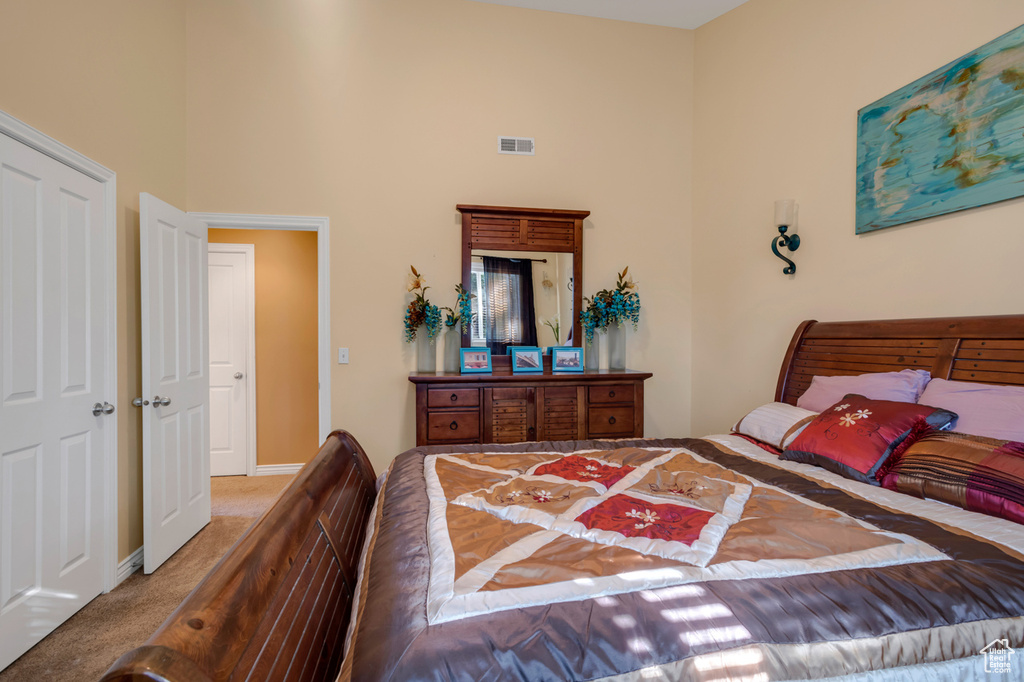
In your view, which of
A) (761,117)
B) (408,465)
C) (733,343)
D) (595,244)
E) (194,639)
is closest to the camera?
(194,639)

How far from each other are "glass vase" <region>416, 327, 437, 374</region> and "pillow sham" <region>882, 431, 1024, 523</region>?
2586 mm

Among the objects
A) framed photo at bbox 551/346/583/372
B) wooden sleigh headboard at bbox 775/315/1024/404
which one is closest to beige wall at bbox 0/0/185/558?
framed photo at bbox 551/346/583/372

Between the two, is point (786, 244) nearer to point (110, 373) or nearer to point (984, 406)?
point (984, 406)

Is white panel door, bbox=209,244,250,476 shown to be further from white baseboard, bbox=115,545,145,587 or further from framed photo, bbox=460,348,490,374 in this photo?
framed photo, bbox=460,348,490,374

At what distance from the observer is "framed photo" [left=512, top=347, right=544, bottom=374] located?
11.3ft

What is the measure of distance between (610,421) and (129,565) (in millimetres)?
2914

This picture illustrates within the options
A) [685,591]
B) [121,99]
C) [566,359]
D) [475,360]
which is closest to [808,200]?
A: [566,359]

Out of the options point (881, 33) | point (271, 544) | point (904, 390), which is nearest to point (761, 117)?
point (881, 33)

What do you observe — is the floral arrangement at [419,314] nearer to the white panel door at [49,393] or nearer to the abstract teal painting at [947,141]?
the white panel door at [49,393]

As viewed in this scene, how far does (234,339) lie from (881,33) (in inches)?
196

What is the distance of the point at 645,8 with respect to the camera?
354cm

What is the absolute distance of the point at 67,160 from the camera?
2189 millimetres

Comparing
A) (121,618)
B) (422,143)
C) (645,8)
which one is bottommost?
(121,618)

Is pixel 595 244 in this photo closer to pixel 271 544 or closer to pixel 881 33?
pixel 881 33
